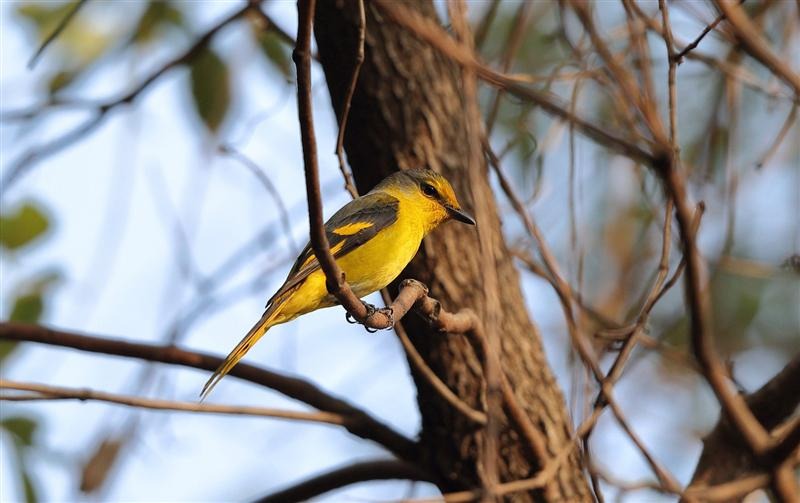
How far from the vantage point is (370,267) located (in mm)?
4070

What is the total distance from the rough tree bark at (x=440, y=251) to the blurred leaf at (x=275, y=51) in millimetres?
193

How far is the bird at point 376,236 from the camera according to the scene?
152 inches

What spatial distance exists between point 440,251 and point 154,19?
63.0 inches

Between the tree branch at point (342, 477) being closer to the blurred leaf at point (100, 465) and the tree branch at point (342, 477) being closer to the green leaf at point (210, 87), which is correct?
the blurred leaf at point (100, 465)

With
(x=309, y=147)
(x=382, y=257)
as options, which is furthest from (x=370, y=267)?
(x=309, y=147)

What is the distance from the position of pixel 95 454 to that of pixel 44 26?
177 centimetres

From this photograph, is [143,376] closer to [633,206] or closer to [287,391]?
[287,391]

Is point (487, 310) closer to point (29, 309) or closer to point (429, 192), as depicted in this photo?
point (429, 192)

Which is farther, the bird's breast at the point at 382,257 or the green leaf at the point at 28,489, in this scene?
the bird's breast at the point at 382,257

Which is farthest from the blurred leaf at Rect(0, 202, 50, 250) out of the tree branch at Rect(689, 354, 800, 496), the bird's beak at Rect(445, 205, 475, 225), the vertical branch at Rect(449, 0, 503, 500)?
the tree branch at Rect(689, 354, 800, 496)

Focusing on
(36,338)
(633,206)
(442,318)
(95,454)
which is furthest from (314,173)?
(633,206)

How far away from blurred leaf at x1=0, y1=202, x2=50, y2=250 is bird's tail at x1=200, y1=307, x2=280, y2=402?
881 mm

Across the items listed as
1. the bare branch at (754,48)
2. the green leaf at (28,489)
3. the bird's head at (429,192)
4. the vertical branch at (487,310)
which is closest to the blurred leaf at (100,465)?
the green leaf at (28,489)

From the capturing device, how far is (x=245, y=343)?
3.66m
